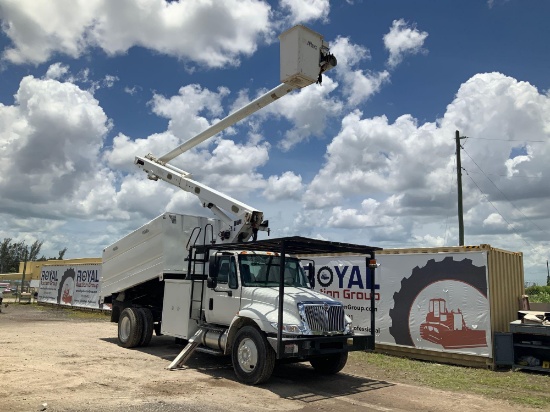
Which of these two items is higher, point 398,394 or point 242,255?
point 242,255

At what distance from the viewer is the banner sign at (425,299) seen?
11.4 metres

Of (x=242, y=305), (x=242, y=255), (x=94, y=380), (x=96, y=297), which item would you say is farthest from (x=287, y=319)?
(x=96, y=297)

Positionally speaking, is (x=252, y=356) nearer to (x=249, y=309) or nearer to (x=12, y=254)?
(x=249, y=309)

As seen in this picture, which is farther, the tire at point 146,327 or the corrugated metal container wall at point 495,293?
the tire at point 146,327

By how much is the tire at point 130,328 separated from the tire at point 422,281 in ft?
22.5

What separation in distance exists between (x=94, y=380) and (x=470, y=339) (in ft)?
27.7

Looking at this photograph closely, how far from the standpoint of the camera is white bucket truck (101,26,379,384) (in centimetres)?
888

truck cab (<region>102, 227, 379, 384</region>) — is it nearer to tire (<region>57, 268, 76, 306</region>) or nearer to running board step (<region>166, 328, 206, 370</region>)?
running board step (<region>166, 328, 206, 370</region>)

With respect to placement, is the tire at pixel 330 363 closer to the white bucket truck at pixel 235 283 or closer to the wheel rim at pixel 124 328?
the white bucket truck at pixel 235 283

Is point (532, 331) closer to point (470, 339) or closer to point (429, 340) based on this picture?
point (470, 339)

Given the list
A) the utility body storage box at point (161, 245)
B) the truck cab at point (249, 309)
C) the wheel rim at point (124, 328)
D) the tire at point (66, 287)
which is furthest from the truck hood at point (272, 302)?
the tire at point (66, 287)

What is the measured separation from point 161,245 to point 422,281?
270 inches

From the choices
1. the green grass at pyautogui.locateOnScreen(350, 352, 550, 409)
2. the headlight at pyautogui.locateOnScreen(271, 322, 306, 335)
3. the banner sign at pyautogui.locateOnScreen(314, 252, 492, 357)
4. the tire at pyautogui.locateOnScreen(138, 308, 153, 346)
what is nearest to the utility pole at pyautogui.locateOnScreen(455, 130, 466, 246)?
the banner sign at pyautogui.locateOnScreen(314, 252, 492, 357)

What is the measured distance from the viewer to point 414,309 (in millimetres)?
12531
